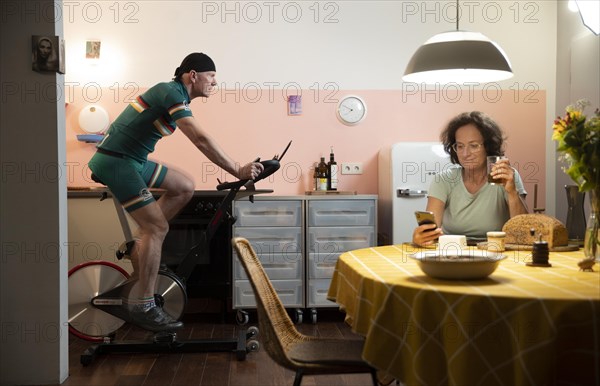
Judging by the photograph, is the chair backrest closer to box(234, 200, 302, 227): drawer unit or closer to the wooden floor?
the wooden floor

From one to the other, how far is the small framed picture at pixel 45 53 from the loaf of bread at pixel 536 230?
7.38 ft

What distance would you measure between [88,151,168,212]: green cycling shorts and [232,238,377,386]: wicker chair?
4.82 feet

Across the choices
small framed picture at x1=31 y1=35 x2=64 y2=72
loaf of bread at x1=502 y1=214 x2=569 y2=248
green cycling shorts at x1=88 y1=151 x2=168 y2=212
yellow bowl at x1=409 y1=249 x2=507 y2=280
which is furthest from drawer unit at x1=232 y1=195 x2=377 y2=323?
yellow bowl at x1=409 y1=249 x2=507 y2=280

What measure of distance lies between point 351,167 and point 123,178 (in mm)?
2179

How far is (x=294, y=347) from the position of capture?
88.6 inches

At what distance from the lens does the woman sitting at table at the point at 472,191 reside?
3170 mm

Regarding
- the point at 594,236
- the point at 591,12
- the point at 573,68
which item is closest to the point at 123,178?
the point at 594,236

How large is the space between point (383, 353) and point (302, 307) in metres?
3.03

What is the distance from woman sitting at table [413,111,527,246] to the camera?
3.17m

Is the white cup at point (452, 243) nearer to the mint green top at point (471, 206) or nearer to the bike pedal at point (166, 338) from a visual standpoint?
the mint green top at point (471, 206)

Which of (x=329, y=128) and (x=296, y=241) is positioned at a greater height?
A: (x=329, y=128)

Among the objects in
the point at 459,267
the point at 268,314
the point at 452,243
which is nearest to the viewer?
the point at 459,267

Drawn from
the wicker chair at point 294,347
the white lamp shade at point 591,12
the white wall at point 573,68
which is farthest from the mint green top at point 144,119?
the white wall at point 573,68

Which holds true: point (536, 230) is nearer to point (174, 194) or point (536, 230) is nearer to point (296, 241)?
point (174, 194)
